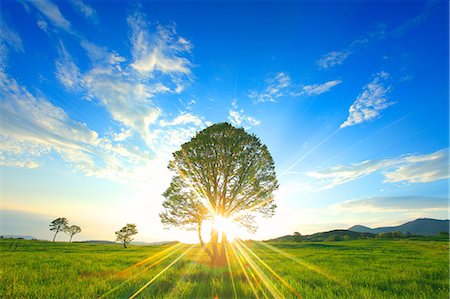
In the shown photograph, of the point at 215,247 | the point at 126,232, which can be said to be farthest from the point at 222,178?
the point at 126,232

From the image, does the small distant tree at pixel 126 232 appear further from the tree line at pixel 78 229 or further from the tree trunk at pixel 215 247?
the tree trunk at pixel 215 247

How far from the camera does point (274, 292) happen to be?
781 centimetres

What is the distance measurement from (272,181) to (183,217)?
8.58 metres

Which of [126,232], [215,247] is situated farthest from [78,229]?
[215,247]

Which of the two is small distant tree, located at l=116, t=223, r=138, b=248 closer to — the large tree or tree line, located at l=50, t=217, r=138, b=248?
tree line, located at l=50, t=217, r=138, b=248

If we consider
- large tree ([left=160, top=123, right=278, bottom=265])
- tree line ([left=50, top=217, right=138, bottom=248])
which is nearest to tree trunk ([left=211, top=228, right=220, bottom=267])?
large tree ([left=160, top=123, right=278, bottom=265])

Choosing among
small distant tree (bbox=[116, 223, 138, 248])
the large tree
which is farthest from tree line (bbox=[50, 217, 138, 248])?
the large tree

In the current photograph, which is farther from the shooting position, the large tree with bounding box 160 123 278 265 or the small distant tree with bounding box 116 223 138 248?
the small distant tree with bounding box 116 223 138 248

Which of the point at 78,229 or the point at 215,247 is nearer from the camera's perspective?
the point at 215,247

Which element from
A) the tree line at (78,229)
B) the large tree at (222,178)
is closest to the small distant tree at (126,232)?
the tree line at (78,229)

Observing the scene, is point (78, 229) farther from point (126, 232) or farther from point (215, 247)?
point (215, 247)

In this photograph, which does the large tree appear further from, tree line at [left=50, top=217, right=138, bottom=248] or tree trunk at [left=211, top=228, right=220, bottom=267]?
tree line at [left=50, top=217, right=138, bottom=248]

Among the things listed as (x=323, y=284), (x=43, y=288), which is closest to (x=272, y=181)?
(x=323, y=284)

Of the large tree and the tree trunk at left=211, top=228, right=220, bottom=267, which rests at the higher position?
the large tree
